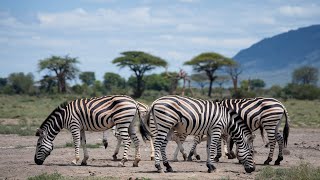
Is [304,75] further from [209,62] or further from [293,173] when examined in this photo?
[293,173]

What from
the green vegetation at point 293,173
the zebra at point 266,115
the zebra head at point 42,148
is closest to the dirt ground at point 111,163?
the zebra head at point 42,148

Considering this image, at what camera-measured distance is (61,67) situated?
7325 centimetres

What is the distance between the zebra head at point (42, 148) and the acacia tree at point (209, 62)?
193 feet

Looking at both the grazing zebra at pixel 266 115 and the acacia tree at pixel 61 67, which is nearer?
the grazing zebra at pixel 266 115

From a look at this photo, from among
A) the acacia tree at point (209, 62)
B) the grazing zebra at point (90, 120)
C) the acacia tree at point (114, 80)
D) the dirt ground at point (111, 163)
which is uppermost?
the acacia tree at point (209, 62)

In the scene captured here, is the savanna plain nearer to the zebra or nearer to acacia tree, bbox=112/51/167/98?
the zebra

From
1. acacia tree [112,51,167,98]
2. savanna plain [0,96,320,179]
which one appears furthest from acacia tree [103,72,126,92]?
savanna plain [0,96,320,179]

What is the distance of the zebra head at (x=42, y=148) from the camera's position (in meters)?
14.5

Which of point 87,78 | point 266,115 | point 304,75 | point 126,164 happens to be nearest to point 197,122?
point 126,164

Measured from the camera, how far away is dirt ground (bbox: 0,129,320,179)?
12.6 m

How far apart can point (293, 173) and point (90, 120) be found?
5.44 meters

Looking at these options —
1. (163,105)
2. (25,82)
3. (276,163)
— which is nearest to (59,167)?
(163,105)

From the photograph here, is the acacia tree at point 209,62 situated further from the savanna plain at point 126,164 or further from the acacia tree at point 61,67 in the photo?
the savanna plain at point 126,164

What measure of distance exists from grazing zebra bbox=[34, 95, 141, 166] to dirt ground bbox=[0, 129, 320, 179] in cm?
44
